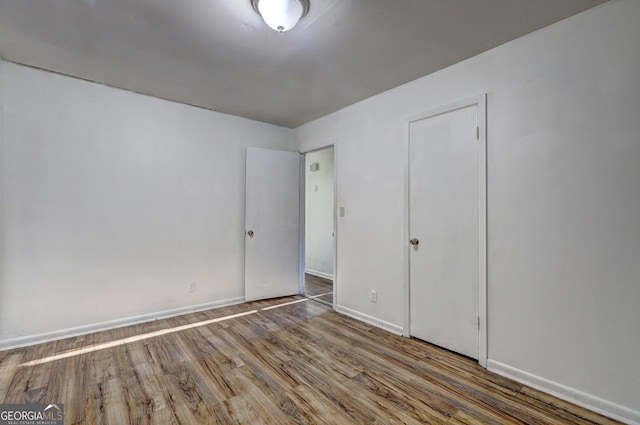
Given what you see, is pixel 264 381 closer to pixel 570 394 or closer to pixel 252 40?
pixel 570 394

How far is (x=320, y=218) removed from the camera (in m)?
5.65

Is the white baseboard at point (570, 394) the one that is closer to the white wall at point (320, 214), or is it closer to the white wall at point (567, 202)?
the white wall at point (567, 202)

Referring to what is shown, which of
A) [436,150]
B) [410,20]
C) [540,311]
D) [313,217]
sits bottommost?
[540,311]

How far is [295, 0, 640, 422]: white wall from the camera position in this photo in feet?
5.52

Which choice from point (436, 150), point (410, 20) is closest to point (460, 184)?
point (436, 150)

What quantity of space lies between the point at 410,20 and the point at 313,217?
167 inches

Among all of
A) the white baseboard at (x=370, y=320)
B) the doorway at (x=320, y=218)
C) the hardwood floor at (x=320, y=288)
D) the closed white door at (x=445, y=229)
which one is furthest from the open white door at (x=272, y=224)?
the closed white door at (x=445, y=229)

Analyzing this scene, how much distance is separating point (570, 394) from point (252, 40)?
3.29 meters

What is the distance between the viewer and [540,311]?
199 cm

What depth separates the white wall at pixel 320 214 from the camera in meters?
5.42

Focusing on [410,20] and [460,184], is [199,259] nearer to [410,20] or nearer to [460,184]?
[460,184]

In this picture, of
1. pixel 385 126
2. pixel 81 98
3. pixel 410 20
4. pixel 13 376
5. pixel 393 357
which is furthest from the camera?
pixel 385 126

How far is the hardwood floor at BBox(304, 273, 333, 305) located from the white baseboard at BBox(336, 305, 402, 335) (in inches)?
16.1

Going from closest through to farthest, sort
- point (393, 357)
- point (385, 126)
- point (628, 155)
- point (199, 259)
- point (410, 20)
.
A: point (628, 155) < point (410, 20) < point (393, 357) < point (385, 126) < point (199, 259)
